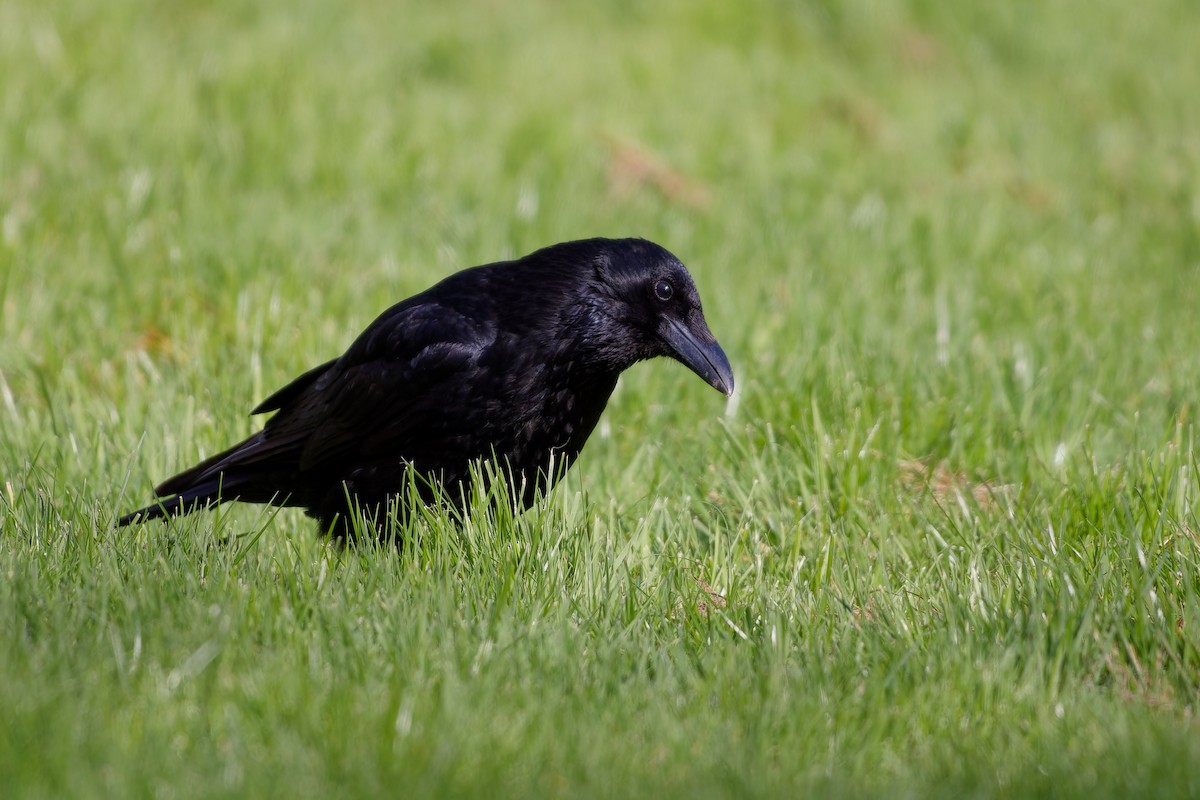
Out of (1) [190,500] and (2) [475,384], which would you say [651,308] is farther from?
(1) [190,500]

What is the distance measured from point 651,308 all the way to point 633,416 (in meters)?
0.97

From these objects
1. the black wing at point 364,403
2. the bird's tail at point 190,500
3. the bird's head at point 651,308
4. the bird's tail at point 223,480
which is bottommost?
the bird's tail at point 190,500

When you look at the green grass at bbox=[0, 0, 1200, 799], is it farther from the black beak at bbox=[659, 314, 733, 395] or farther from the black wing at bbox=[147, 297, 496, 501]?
the black beak at bbox=[659, 314, 733, 395]

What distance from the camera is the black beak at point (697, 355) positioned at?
377 cm

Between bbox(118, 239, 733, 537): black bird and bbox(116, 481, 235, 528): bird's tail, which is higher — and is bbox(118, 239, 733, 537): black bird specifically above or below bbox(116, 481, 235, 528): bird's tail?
above

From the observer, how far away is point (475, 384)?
3.54 metres

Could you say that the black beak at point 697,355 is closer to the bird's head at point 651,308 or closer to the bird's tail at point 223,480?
the bird's head at point 651,308

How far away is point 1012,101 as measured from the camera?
9.65 m

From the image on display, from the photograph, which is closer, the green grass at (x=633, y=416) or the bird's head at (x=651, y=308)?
the green grass at (x=633, y=416)

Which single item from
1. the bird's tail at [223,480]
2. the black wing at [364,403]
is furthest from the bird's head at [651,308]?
the bird's tail at [223,480]

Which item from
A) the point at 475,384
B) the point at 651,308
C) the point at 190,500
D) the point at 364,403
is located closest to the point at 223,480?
the point at 190,500

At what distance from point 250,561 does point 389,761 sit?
1.00 metres

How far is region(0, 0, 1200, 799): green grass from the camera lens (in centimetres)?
239

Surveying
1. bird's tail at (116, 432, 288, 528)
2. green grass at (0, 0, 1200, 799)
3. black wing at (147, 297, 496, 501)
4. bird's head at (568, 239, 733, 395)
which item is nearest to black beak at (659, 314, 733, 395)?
bird's head at (568, 239, 733, 395)
